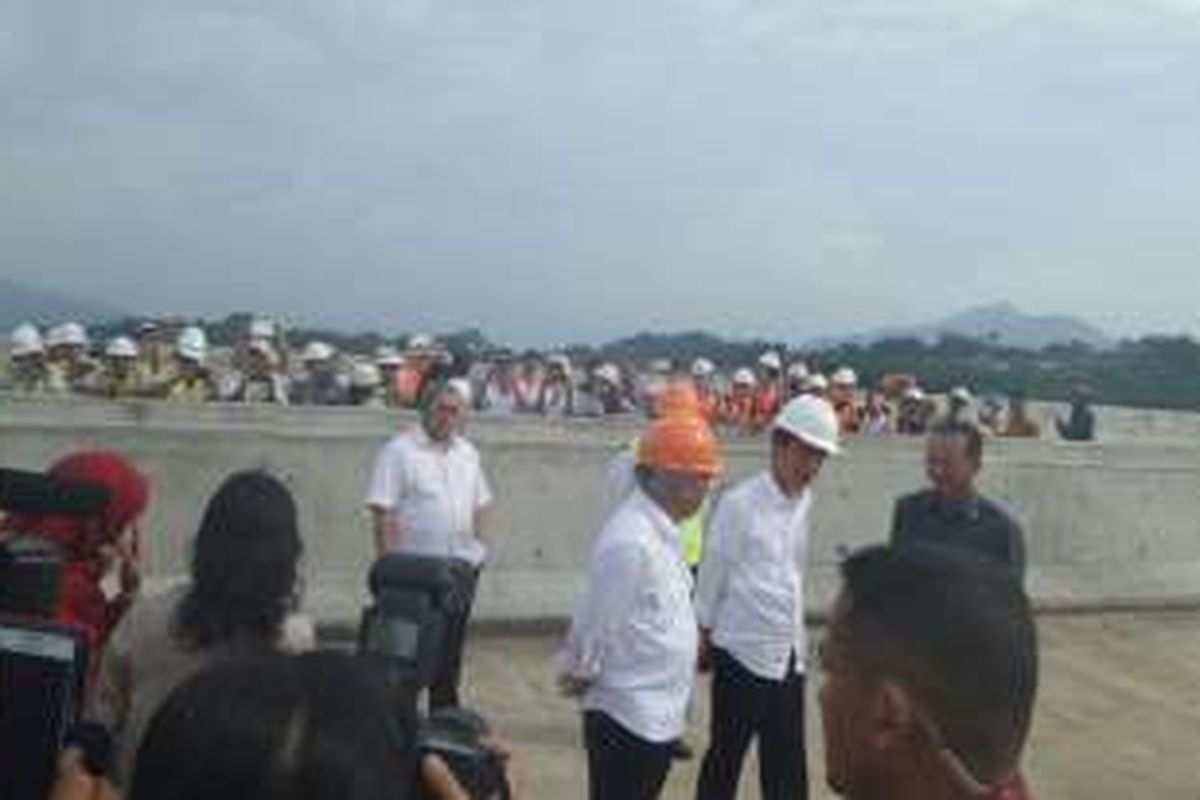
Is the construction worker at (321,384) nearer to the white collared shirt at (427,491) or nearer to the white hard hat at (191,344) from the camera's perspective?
the white hard hat at (191,344)

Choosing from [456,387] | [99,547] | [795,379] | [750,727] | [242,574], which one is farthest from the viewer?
[795,379]

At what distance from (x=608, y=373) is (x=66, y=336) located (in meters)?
9.37

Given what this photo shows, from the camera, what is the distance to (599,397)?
90.7ft

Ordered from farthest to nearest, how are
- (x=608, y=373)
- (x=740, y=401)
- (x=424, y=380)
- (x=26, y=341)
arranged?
(x=608, y=373) < (x=740, y=401) < (x=26, y=341) < (x=424, y=380)

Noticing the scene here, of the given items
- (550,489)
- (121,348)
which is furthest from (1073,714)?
(121,348)

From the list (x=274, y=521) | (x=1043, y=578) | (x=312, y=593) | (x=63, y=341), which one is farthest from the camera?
(x=63, y=341)

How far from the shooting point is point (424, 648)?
4.26 m

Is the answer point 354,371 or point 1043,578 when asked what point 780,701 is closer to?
point 1043,578

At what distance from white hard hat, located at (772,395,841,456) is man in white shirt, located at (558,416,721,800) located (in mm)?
1221

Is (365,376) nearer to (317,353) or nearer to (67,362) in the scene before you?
(317,353)

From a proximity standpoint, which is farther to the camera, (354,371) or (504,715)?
(354,371)

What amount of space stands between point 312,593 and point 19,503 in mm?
10223

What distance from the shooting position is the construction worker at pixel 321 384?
22.3 metres

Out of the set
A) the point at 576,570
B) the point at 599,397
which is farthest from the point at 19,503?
the point at 599,397
